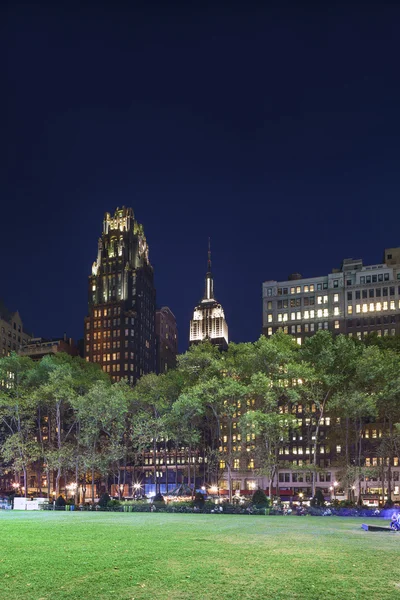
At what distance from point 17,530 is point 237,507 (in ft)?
107

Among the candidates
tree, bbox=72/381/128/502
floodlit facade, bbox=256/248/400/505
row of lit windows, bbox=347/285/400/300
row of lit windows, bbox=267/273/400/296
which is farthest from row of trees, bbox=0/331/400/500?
row of lit windows, bbox=267/273/400/296

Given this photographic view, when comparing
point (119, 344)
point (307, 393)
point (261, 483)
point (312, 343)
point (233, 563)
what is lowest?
point (261, 483)

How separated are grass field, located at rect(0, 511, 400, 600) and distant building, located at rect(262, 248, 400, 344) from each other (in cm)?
11953

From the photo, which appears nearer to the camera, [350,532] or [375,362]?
[350,532]

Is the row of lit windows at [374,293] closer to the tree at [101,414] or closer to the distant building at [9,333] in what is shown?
the tree at [101,414]

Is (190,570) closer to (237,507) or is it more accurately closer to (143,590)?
(143,590)

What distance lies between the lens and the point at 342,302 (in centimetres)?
15538

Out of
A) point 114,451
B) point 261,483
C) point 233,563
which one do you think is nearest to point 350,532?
point 233,563

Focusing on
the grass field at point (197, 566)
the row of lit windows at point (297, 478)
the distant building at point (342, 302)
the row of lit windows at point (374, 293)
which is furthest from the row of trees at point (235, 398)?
the row of lit windows at point (374, 293)

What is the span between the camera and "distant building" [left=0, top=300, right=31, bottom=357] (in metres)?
184

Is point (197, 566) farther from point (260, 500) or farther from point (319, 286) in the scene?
point (319, 286)

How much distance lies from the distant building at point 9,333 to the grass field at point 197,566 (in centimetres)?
15520

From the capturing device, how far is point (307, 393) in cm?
8462

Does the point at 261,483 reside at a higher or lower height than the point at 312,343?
lower
